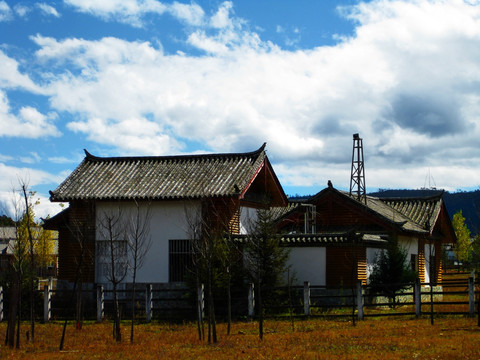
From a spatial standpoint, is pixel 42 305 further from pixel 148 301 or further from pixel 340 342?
pixel 340 342

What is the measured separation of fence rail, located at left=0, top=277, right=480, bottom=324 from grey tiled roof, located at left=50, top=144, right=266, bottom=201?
388 centimetres

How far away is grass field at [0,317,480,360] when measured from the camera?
48.1 ft

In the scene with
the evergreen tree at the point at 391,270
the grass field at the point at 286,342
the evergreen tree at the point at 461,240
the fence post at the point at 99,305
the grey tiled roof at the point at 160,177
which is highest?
the grey tiled roof at the point at 160,177

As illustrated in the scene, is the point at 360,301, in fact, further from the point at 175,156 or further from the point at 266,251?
the point at 175,156

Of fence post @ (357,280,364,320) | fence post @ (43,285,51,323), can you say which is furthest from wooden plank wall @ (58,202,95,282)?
fence post @ (357,280,364,320)

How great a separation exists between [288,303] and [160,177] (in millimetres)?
8018

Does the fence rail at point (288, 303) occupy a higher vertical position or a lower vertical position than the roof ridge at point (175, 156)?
lower

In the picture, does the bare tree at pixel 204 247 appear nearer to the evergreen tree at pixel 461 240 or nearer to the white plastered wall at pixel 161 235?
the white plastered wall at pixel 161 235

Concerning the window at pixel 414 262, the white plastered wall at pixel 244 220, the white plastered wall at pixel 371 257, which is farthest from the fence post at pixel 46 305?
the window at pixel 414 262

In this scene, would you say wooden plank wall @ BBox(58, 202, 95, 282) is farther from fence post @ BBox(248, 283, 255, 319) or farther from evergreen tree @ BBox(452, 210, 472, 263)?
evergreen tree @ BBox(452, 210, 472, 263)

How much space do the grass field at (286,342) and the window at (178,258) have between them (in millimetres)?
3923

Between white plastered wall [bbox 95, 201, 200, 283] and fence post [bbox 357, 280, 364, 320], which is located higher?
white plastered wall [bbox 95, 201, 200, 283]

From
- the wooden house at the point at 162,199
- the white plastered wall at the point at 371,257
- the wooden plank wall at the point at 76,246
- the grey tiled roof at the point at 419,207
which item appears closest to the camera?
the wooden house at the point at 162,199

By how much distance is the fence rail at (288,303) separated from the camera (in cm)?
2206
